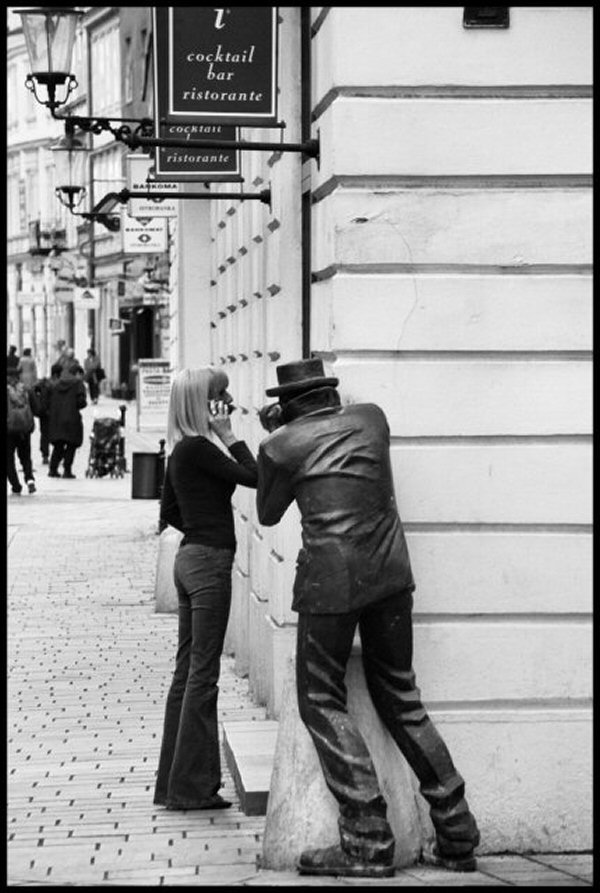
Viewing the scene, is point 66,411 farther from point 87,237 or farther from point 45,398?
point 87,237

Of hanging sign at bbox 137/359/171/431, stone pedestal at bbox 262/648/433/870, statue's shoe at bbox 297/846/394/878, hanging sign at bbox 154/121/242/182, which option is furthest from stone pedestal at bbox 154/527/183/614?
hanging sign at bbox 137/359/171/431

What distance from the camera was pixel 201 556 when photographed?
9.10m

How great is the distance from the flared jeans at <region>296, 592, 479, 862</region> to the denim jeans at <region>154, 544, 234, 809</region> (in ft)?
3.97

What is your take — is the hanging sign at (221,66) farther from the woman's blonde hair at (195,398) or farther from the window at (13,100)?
the window at (13,100)

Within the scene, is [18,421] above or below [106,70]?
below

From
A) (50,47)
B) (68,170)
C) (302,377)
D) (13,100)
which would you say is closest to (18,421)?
(68,170)

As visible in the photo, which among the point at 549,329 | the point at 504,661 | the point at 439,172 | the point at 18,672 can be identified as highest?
the point at 439,172

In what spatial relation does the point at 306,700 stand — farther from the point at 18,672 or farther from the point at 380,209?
the point at 18,672

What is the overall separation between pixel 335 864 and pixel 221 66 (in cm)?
387

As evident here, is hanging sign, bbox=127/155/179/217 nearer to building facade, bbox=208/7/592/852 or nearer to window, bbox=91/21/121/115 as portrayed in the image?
building facade, bbox=208/7/592/852

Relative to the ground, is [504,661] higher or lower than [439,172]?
lower


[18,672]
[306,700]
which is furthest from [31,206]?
[306,700]

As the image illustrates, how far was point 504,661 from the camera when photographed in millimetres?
8469

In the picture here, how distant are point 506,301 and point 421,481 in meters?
0.81
